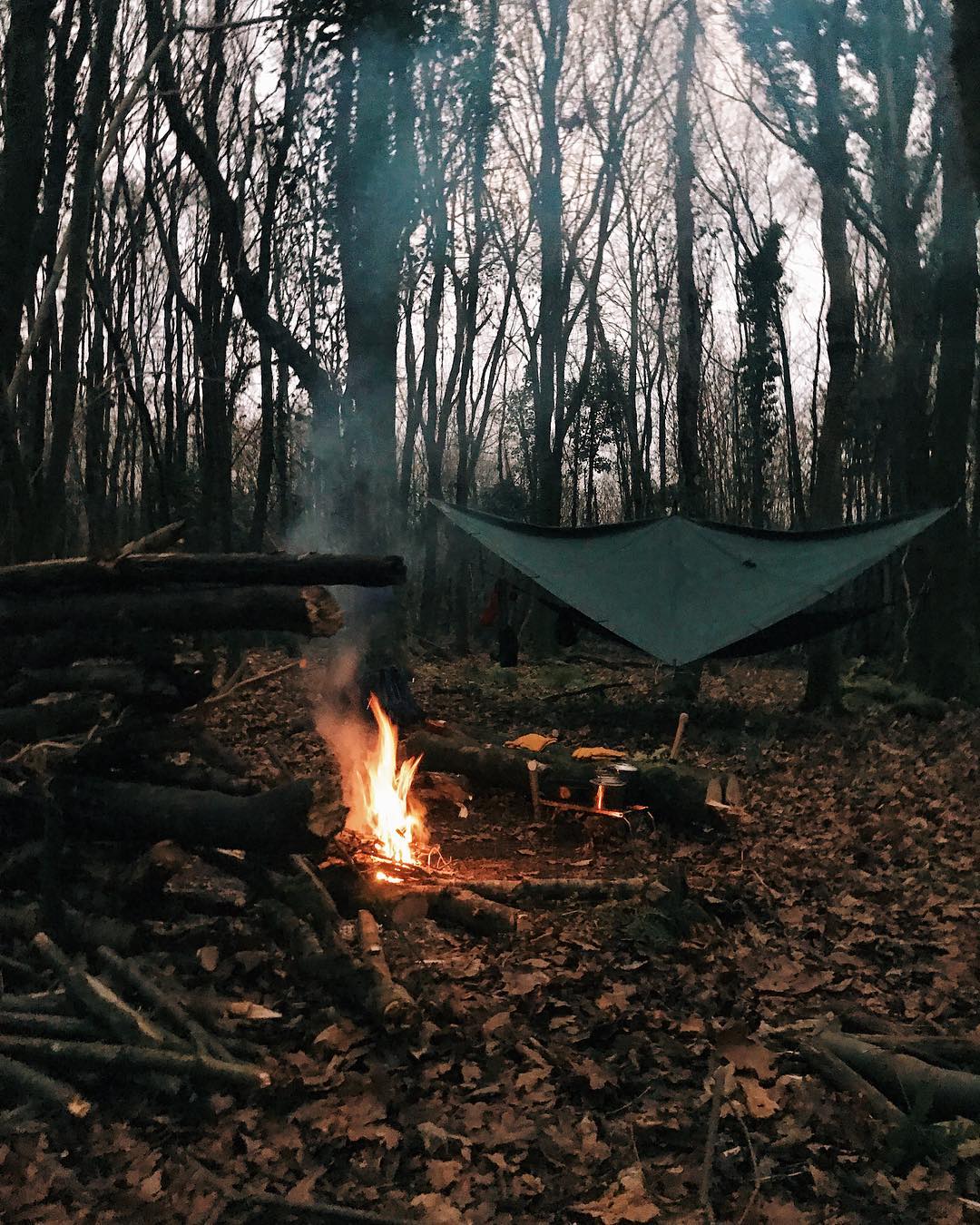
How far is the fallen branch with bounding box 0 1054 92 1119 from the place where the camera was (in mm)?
2438

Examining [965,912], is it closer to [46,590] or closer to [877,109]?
[46,590]

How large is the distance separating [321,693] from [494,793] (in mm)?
3043

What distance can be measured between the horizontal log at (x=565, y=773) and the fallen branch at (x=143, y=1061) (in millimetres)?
3008

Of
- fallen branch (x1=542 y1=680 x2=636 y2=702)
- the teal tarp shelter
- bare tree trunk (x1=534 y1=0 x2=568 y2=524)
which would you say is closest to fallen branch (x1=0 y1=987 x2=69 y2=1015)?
the teal tarp shelter

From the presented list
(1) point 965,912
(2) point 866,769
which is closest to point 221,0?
(2) point 866,769

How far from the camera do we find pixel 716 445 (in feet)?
96.3

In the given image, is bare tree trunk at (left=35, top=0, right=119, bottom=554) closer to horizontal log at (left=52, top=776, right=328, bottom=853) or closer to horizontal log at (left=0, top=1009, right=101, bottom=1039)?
horizontal log at (left=52, top=776, right=328, bottom=853)

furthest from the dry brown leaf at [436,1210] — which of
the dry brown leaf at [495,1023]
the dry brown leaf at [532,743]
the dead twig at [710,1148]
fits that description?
the dry brown leaf at [532,743]

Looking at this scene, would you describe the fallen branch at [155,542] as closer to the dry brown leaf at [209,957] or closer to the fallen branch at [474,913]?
the dry brown leaf at [209,957]

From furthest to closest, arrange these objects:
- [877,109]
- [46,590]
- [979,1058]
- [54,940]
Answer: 1. [877,109]
2. [46,590]
3. [54,940]
4. [979,1058]

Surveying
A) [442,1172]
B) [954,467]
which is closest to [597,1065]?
[442,1172]

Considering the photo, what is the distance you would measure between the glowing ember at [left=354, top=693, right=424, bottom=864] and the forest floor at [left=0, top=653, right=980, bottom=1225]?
0.27 m

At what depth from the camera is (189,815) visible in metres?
3.24

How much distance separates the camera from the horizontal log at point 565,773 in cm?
512
